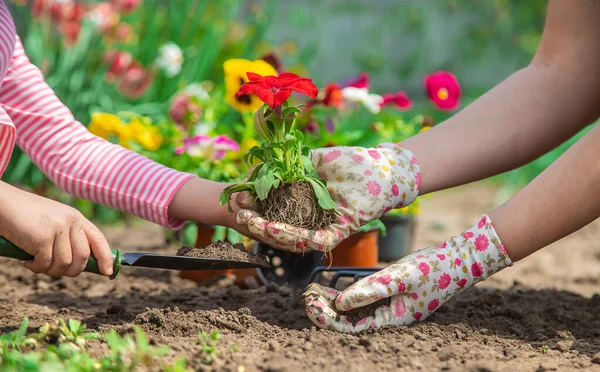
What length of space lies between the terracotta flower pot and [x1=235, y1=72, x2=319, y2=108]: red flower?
75 centimetres

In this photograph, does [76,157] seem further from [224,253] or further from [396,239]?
[396,239]

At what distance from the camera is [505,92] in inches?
72.7

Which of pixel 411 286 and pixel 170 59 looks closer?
pixel 411 286

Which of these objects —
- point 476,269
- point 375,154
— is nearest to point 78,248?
point 375,154

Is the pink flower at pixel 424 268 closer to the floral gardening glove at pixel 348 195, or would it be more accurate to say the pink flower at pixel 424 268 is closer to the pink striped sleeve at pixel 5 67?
the floral gardening glove at pixel 348 195

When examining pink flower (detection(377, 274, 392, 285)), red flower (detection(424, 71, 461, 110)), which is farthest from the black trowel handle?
red flower (detection(424, 71, 461, 110))

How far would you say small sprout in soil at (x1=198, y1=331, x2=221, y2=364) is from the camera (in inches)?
48.3

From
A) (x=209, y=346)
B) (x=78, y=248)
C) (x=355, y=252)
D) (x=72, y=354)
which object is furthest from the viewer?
(x=355, y=252)

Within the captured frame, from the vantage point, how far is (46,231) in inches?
54.6

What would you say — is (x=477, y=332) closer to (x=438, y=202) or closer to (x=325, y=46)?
(x=438, y=202)

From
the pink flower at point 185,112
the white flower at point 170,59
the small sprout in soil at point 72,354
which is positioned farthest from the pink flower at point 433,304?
the white flower at point 170,59

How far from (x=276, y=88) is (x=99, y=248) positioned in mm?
478

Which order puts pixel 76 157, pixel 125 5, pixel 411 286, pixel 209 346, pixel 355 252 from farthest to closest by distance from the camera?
pixel 125 5 < pixel 355 252 < pixel 76 157 < pixel 411 286 < pixel 209 346

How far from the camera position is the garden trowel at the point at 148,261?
1.43 m
